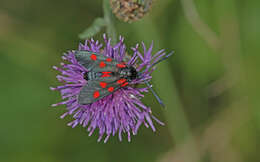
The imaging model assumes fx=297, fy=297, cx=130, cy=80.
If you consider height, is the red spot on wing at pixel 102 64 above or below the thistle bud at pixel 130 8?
below

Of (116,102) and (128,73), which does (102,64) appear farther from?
(116,102)

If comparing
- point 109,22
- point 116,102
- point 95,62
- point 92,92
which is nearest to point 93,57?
point 95,62

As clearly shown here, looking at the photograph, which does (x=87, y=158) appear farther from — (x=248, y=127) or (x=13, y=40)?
(x=248, y=127)

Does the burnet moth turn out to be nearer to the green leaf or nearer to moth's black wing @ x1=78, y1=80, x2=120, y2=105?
moth's black wing @ x1=78, y1=80, x2=120, y2=105

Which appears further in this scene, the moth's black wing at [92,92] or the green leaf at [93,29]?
the green leaf at [93,29]

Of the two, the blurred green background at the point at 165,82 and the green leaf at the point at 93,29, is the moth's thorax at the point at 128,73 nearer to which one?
the green leaf at the point at 93,29

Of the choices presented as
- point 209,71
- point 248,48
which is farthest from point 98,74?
point 248,48

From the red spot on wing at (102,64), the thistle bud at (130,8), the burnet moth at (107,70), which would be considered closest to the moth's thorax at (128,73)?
the burnet moth at (107,70)
